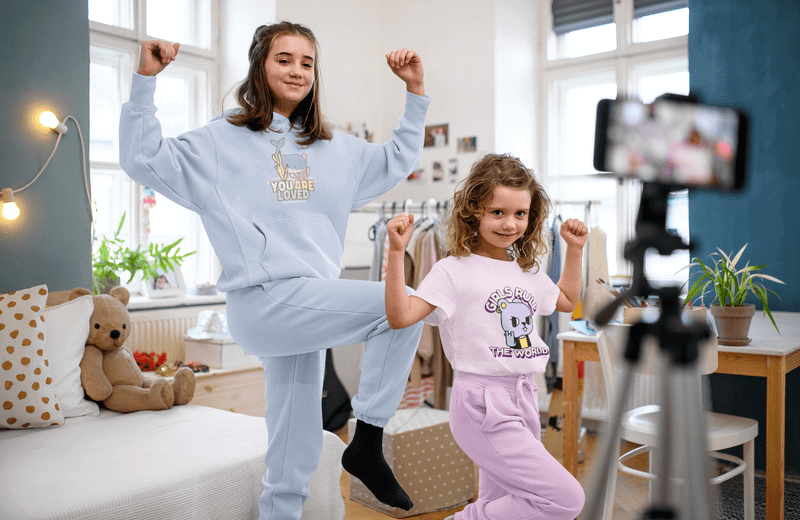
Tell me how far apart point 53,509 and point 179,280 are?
203 centimetres

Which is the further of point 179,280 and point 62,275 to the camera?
point 179,280

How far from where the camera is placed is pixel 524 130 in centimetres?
395

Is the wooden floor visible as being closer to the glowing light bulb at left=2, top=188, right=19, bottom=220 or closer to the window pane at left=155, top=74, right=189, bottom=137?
the glowing light bulb at left=2, top=188, right=19, bottom=220

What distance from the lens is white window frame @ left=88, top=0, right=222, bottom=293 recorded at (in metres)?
3.32

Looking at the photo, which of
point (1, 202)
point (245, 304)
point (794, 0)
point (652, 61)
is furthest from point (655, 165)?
point (652, 61)

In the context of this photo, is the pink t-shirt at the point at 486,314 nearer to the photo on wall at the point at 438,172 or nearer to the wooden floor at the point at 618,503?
the wooden floor at the point at 618,503

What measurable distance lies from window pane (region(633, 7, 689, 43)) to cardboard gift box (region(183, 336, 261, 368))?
2868mm

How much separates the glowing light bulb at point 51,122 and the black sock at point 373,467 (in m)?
1.80

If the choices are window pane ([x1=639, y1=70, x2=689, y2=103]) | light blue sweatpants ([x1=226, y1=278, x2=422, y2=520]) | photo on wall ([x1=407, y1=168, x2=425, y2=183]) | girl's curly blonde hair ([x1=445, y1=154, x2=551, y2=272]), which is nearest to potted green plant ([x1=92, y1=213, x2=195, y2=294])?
photo on wall ([x1=407, y1=168, x2=425, y2=183])

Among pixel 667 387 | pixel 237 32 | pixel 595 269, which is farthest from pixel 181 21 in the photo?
pixel 667 387

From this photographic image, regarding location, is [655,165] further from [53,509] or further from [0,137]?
[0,137]

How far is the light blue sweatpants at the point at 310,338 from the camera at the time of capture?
52.4 inches

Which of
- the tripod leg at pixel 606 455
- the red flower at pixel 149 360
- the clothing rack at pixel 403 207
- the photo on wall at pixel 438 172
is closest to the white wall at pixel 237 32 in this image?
the clothing rack at pixel 403 207

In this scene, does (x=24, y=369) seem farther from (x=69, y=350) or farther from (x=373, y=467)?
(x=373, y=467)
